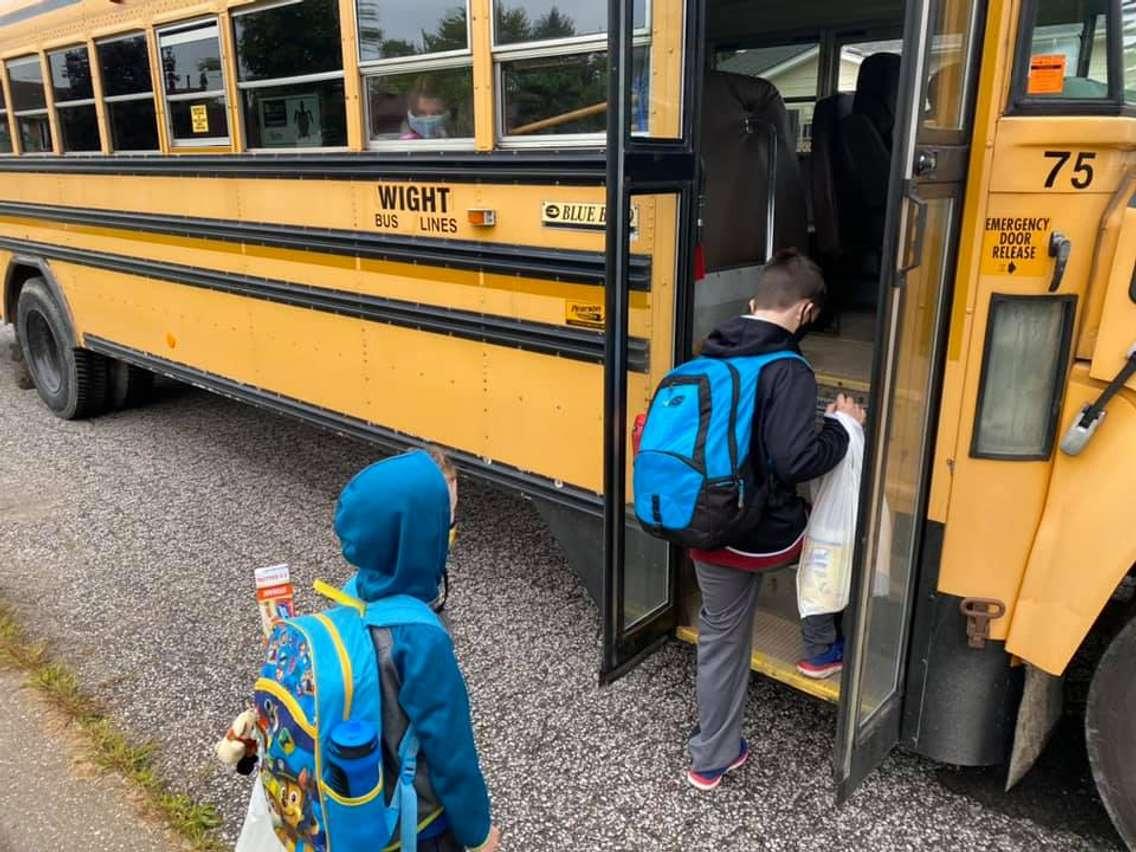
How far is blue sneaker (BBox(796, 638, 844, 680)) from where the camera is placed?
2.57m

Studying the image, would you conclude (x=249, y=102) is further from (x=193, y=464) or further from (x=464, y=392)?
(x=193, y=464)

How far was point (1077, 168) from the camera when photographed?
1.94m

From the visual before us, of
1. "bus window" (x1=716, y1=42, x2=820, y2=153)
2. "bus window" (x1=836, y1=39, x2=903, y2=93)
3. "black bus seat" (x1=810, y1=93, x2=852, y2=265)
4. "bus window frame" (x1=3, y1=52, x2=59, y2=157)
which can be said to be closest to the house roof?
"bus window" (x1=716, y1=42, x2=820, y2=153)

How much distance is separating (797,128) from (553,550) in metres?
2.42

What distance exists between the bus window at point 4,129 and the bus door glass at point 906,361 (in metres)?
6.01

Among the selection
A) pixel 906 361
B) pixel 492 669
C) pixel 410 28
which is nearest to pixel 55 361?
pixel 410 28

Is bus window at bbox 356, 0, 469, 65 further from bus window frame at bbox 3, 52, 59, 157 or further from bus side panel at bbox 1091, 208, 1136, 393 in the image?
bus window frame at bbox 3, 52, 59, 157

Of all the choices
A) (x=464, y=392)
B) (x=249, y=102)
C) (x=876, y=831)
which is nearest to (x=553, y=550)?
(x=464, y=392)

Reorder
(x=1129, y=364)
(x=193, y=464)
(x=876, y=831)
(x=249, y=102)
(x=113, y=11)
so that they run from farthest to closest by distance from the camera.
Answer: (x=193, y=464), (x=113, y=11), (x=249, y=102), (x=876, y=831), (x=1129, y=364)

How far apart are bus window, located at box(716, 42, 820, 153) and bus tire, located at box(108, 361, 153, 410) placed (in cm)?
419

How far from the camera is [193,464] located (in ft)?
17.5

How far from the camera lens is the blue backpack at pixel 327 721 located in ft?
4.57

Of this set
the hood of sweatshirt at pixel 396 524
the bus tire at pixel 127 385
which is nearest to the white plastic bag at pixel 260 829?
the hood of sweatshirt at pixel 396 524

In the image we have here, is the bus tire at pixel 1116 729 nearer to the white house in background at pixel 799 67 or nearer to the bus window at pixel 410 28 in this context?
the bus window at pixel 410 28
